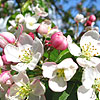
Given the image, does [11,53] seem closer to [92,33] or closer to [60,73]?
[60,73]

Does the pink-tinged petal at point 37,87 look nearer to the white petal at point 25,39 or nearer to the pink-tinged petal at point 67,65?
the pink-tinged petal at point 67,65

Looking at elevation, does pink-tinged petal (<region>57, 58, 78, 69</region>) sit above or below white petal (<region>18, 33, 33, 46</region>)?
below

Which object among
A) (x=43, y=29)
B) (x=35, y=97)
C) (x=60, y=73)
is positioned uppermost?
(x=43, y=29)

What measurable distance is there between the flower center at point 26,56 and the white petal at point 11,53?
27mm

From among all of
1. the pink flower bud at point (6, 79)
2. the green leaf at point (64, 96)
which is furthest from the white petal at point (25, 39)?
the green leaf at point (64, 96)

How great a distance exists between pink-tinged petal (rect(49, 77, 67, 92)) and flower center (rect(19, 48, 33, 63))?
23 cm

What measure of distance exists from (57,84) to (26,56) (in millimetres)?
302

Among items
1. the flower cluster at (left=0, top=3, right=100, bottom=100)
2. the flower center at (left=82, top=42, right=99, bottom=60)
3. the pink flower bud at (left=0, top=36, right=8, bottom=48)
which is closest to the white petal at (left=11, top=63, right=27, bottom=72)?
the flower cluster at (left=0, top=3, right=100, bottom=100)

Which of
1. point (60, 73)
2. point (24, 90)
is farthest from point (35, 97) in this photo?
point (60, 73)

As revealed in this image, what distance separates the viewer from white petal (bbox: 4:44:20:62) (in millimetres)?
1053

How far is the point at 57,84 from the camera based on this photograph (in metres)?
0.86

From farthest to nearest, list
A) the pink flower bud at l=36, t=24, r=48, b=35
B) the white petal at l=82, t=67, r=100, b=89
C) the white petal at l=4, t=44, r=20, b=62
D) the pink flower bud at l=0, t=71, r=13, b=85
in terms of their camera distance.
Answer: the pink flower bud at l=36, t=24, r=48, b=35 → the white petal at l=4, t=44, r=20, b=62 → the pink flower bud at l=0, t=71, r=13, b=85 → the white petal at l=82, t=67, r=100, b=89

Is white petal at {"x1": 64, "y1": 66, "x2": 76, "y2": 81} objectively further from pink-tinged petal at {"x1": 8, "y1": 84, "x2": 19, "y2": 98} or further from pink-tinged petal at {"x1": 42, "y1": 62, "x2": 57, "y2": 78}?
pink-tinged petal at {"x1": 8, "y1": 84, "x2": 19, "y2": 98}

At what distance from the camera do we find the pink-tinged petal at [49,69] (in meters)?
0.86
